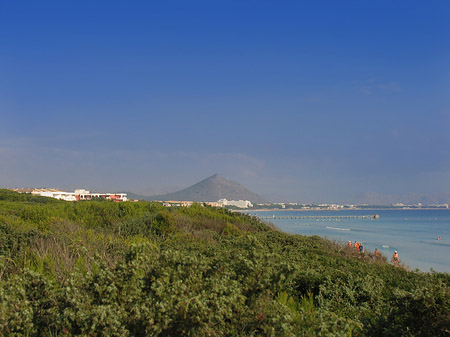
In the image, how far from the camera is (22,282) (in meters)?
3.97

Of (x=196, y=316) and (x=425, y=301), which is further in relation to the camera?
(x=425, y=301)

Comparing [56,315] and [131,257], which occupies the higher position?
[131,257]

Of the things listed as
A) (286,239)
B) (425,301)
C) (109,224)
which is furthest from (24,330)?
(109,224)

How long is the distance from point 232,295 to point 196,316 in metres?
0.45

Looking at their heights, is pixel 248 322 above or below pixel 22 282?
below

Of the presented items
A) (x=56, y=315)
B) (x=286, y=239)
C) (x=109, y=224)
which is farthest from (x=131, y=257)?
(x=109, y=224)

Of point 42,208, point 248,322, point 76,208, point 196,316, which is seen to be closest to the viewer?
point 196,316

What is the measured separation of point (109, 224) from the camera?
55.6 ft

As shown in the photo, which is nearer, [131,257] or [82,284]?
[82,284]

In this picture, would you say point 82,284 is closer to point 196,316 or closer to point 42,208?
point 196,316

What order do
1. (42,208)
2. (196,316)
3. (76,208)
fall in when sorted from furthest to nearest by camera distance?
(76,208) < (42,208) < (196,316)

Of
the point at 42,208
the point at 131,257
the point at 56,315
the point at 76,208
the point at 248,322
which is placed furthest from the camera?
the point at 76,208

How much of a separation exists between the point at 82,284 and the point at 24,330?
606 mm

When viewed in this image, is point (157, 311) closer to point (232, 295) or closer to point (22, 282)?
point (232, 295)
